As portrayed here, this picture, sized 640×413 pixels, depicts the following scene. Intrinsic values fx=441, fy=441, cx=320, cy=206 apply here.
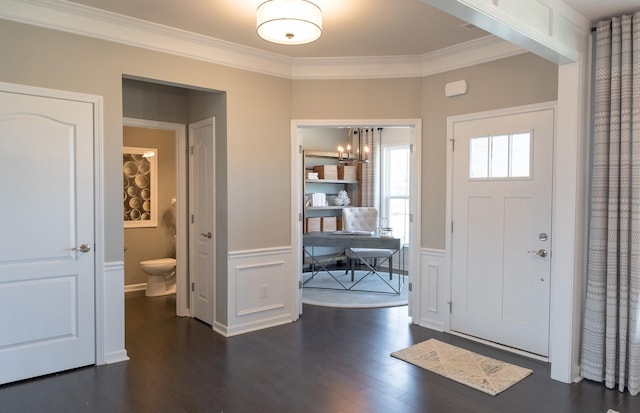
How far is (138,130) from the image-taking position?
5891 millimetres

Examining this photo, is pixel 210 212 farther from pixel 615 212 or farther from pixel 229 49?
pixel 615 212

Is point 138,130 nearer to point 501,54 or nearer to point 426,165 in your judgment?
point 426,165

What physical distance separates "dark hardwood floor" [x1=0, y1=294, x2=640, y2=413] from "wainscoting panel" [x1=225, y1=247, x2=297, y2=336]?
0.19 m

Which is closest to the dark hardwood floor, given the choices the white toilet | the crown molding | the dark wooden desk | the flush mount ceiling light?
the white toilet

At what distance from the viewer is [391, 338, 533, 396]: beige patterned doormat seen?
3152mm

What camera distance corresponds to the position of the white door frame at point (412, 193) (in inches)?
178

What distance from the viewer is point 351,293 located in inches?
230

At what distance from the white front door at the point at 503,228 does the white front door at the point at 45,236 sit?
3.21m

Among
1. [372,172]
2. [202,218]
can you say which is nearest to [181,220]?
[202,218]

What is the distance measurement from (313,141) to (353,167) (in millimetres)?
851

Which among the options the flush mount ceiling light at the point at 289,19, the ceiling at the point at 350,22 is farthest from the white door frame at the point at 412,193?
the flush mount ceiling light at the point at 289,19

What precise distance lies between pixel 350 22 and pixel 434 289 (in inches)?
104

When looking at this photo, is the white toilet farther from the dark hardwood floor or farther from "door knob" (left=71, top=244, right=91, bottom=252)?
"door knob" (left=71, top=244, right=91, bottom=252)

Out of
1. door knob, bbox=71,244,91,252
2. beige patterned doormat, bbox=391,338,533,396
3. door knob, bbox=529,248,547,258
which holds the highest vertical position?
door knob, bbox=71,244,91,252
